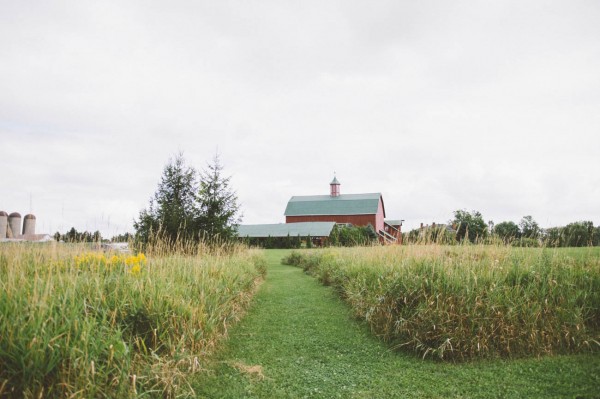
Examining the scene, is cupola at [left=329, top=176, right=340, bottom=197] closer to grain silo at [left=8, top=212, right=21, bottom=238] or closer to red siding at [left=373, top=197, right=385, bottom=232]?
red siding at [left=373, top=197, right=385, bottom=232]

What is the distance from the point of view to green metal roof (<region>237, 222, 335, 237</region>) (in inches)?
1463

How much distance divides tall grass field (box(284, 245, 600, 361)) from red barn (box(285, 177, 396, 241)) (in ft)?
135

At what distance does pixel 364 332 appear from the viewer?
551 centimetres

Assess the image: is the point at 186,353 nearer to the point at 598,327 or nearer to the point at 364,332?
the point at 364,332

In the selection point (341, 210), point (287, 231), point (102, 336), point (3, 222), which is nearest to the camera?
point (102, 336)

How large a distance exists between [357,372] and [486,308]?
1.98 meters

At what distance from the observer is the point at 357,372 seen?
4066mm

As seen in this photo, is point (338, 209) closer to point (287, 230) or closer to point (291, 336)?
point (287, 230)

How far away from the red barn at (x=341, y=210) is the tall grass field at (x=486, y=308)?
1624 inches

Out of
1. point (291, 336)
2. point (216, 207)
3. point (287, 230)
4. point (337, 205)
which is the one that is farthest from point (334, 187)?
point (291, 336)

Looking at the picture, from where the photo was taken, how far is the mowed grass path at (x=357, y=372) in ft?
11.5

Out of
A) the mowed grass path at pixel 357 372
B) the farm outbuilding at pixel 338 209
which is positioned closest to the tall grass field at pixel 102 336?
the mowed grass path at pixel 357 372

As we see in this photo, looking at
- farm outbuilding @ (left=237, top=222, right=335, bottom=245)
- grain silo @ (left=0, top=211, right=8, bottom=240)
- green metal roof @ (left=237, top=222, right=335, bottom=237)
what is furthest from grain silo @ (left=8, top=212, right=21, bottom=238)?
green metal roof @ (left=237, top=222, right=335, bottom=237)

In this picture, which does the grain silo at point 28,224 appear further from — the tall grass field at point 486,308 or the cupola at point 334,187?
the cupola at point 334,187
